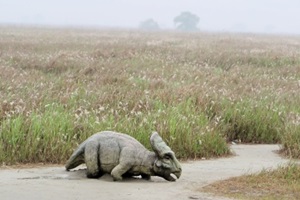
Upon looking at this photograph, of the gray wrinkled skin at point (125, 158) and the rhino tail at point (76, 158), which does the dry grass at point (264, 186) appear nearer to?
the gray wrinkled skin at point (125, 158)

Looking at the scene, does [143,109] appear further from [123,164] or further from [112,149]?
[123,164]

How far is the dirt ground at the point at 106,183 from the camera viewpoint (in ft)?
28.8

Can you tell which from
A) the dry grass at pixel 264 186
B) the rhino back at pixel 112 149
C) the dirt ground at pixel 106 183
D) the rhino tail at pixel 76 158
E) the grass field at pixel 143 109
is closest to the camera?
the dirt ground at pixel 106 183

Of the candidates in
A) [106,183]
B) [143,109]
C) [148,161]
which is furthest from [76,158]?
[143,109]

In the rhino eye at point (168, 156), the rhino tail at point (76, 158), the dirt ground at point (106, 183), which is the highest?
the rhino eye at point (168, 156)

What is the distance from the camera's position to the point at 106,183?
9.69 meters

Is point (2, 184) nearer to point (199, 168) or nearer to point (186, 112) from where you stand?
point (199, 168)

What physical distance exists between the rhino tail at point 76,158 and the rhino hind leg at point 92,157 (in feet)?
0.52

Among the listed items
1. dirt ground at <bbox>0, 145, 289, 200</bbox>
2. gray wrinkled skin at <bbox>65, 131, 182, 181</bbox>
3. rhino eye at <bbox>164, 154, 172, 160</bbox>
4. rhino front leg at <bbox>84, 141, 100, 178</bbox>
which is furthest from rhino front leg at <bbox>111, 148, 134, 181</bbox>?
rhino eye at <bbox>164, 154, 172, 160</bbox>

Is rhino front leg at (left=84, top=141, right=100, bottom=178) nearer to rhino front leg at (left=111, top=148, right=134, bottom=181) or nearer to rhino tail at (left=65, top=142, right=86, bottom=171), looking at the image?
rhino tail at (left=65, top=142, right=86, bottom=171)

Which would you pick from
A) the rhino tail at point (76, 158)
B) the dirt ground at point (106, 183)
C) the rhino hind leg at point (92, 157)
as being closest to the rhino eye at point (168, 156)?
the dirt ground at point (106, 183)

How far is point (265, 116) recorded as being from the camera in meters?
15.5

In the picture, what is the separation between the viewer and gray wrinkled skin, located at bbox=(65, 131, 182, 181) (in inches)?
384

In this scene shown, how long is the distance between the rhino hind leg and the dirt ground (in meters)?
0.14
